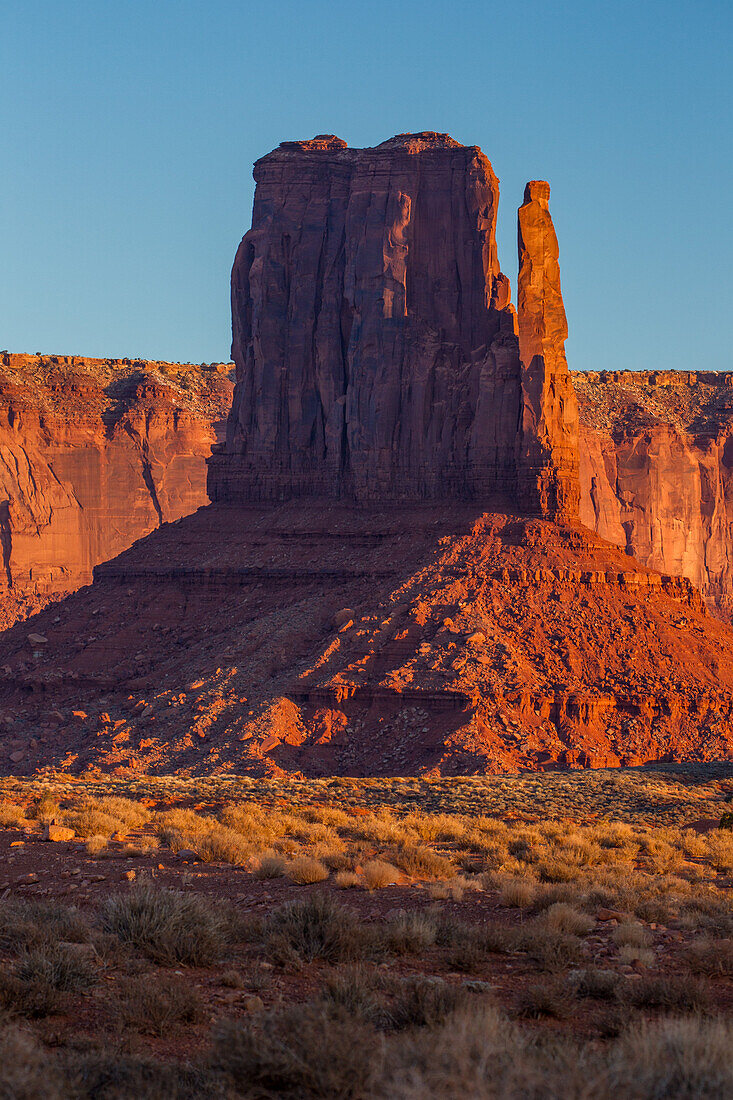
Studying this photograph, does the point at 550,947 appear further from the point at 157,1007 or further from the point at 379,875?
the point at 379,875

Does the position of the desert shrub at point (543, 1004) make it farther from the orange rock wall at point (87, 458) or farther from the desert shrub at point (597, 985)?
the orange rock wall at point (87, 458)

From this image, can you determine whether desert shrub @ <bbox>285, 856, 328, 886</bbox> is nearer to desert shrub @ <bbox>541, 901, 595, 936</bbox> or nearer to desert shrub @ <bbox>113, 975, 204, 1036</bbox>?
desert shrub @ <bbox>541, 901, 595, 936</bbox>

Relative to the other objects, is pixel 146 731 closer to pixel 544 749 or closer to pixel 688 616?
pixel 544 749

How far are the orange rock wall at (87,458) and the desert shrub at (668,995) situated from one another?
9982cm

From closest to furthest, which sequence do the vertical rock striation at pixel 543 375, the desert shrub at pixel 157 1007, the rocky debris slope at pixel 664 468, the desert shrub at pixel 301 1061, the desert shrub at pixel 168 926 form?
the desert shrub at pixel 301 1061 < the desert shrub at pixel 157 1007 < the desert shrub at pixel 168 926 < the vertical rock striation at pixel 543 375 < the rocky debris slope at pixel 664 468

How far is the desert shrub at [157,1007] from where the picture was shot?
36.7 ft

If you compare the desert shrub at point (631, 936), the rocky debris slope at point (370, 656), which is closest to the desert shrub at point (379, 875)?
the desert shrub at point (631, 936)

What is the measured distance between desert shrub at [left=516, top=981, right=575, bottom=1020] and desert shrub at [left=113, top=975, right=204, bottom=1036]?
8.74 feet

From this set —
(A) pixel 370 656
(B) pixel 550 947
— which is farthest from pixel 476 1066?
(A) pixel 370 656

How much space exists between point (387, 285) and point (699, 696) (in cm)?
2386

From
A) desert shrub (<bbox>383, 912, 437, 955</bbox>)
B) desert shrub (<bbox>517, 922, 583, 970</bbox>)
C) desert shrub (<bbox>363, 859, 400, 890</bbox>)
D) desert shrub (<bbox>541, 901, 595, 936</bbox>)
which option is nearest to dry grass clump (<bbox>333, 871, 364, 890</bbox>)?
desert shrub (<bbox>363, 859, 400, 890</bbox>)

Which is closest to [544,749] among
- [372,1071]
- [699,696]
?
[699,696]

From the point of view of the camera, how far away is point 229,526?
6706cm

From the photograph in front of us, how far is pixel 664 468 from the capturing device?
115375 mm
